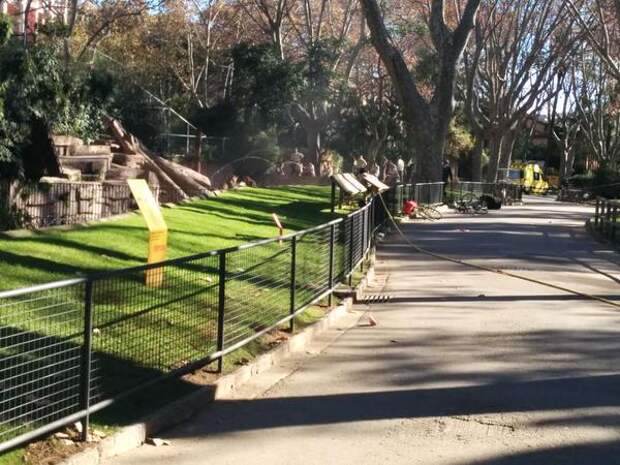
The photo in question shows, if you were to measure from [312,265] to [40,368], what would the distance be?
6.58 meters

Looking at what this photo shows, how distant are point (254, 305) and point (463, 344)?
274cm

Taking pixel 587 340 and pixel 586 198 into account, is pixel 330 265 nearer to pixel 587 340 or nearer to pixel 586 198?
pixel 587 340

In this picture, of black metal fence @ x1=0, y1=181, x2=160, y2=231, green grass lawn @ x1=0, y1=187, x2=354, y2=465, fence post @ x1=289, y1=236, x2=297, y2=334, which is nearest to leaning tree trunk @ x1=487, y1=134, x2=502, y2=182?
black metal fence @ x1=0, y1=181, x2=160, y2=231

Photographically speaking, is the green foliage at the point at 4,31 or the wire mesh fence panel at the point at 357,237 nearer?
the wire mesh fence panel at the point at 357,237

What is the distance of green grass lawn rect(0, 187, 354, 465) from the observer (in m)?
6.76

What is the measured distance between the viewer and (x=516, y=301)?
14.9 metres

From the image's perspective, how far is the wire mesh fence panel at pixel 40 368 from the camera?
594 cm

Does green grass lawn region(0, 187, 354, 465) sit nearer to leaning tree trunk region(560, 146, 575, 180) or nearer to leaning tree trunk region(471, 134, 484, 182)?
leaning tree trunk region(471, 134, 484, 182)

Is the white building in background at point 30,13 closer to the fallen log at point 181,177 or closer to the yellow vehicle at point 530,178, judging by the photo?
the fallen log at point 181,177

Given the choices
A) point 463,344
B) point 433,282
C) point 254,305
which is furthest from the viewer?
point 433,282

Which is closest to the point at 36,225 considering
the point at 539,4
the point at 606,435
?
the point at 606,435

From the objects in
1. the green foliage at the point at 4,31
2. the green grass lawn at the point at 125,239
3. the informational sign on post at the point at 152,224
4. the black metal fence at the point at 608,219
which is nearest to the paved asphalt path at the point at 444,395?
the informational sign on post at the point at 152,224

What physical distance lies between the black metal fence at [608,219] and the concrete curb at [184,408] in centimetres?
1708

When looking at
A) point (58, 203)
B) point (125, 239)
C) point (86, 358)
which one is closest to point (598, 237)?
point (58, 203)
